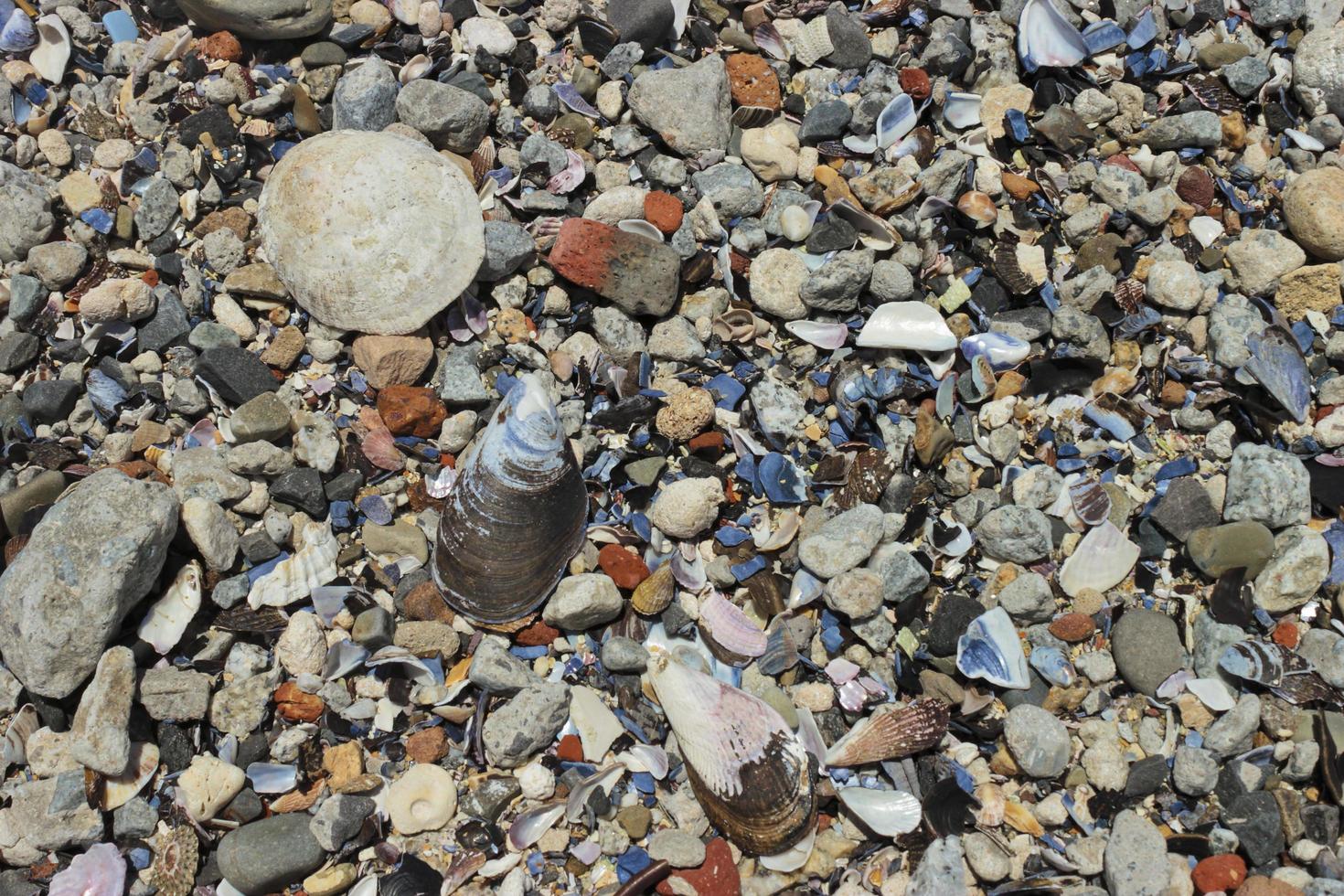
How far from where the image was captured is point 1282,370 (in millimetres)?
3129

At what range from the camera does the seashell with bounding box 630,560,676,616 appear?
295 cm

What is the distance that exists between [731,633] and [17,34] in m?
3.51

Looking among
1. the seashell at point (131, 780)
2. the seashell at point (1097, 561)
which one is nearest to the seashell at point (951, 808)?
the seashell at point (1097, 561)

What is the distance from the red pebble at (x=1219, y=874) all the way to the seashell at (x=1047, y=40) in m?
2.80

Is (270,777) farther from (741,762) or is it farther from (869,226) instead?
(869,226)

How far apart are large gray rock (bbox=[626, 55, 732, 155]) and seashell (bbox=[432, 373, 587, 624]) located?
3.77 feet

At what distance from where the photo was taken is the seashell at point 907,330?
10.5 ft

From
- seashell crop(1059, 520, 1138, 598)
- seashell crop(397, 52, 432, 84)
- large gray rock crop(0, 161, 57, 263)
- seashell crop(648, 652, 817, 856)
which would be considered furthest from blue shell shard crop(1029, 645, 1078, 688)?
large gray rock crop(0, 161, 57, 263)

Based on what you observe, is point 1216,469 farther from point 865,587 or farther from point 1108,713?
point 865,587

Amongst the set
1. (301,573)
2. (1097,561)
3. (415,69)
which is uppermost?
(415,69)

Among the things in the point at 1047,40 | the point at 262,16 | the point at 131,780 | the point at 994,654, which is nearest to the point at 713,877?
the point at 994,654

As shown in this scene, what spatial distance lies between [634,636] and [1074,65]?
2721mm

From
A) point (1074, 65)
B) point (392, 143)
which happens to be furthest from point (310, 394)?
point (1074, 65)

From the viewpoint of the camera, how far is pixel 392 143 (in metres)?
3.21
